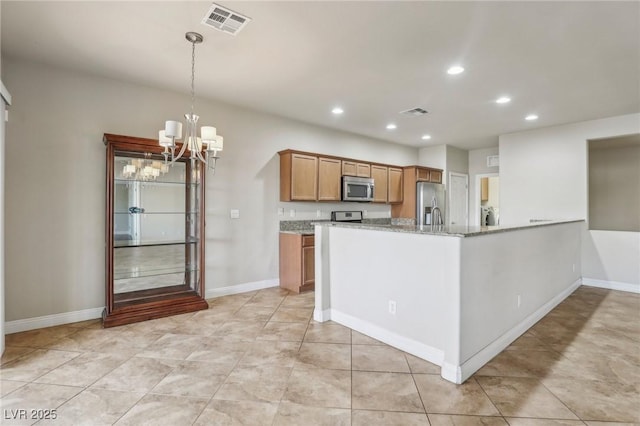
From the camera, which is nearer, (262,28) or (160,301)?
(262,28)

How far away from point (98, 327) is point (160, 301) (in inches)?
23.6

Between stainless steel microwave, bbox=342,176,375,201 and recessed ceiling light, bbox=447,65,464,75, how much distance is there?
8.25ft

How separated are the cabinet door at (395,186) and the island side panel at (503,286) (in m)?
2.93

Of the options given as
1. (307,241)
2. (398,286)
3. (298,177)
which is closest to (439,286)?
(398,286)

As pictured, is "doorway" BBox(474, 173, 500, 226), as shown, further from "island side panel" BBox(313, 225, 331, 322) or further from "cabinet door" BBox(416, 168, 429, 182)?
"island side panel" BBox(313, 225, 331, 322)

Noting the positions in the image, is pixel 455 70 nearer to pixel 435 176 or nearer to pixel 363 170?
pixel 363 170

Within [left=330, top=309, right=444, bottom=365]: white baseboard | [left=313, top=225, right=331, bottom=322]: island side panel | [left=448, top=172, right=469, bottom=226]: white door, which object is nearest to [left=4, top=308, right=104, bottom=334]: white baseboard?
[left=313, top=225, right=331, bottom=322]: island side panel

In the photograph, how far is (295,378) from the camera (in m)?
2.23

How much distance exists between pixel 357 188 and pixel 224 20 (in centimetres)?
366

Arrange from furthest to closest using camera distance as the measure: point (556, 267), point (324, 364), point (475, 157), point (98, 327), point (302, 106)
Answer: point (475, 157), point (302, 106), point (556, 267), point (98, 327), point (324, 364)

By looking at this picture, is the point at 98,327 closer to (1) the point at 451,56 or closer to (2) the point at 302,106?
(2) the point at 302,106

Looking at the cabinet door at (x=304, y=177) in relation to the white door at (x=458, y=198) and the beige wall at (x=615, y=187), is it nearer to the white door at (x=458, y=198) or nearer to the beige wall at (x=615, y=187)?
the white door at (x=458, y=198)

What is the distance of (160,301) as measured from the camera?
3.55 meters

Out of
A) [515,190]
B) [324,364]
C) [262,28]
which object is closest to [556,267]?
[515,190]
